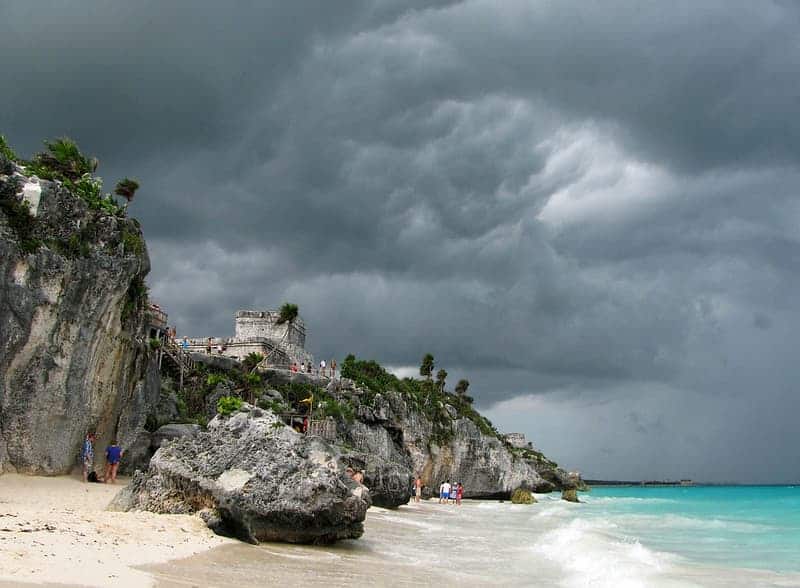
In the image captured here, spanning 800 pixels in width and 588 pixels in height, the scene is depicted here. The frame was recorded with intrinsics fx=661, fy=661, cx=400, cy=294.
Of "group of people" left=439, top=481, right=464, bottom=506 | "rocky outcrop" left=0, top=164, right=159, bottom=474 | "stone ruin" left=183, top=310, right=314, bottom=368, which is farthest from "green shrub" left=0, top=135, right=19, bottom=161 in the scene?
"group of people" left=439, top=481, right=464, bottom=506

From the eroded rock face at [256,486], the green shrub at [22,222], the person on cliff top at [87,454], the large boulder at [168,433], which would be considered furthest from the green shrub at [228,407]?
the large boulder at [168,433]

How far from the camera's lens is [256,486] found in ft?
37.4

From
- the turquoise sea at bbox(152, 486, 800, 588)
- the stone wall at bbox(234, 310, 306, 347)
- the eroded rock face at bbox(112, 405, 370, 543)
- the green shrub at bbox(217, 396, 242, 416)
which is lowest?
the turquoise sea at bbox(152, 486, 800, 588)

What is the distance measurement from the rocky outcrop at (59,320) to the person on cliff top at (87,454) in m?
A: 0.23

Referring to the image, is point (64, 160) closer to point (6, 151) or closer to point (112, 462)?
point (6, 151)

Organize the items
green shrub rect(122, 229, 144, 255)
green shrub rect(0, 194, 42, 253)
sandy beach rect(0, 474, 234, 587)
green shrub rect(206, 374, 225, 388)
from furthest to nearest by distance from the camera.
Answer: green shrub rect(206, 374, 225, 388), green shrub rect(122, 229, 144, 255), green shrub rect(0, 194, 42, 253), sandy beach rect(0, 474, 234, 587)

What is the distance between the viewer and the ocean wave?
36.7 ft

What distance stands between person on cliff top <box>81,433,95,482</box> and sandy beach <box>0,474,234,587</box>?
2758 mm

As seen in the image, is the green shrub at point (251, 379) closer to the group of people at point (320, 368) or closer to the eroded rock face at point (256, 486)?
the group of people at point (320, 368)

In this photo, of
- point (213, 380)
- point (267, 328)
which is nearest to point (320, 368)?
point (267, 328)

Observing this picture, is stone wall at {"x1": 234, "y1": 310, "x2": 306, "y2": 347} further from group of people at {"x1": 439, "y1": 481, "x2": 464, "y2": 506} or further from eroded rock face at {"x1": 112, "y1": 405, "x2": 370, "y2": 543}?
eroded rock face at {"x1": 112, "y1": 405, "x2": 370, "y2": 543}

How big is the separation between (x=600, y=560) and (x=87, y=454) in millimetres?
12674

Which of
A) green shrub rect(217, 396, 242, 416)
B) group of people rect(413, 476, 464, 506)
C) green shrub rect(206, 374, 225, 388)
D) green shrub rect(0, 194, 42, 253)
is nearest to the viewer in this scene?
green shrub rect(217, 396, 242, 416)

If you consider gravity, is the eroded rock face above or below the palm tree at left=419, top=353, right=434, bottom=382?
below
